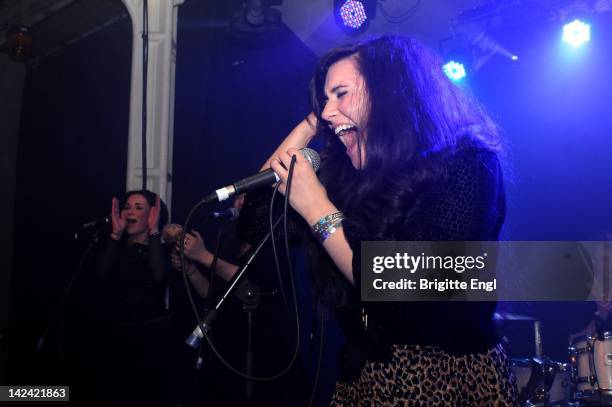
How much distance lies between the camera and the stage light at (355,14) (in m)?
3.97

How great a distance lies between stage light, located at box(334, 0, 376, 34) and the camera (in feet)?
13.0

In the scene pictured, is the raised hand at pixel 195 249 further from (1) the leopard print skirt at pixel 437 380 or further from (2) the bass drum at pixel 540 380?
(2) the bass drum at pixel 540 380

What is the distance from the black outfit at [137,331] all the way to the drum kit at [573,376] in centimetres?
251

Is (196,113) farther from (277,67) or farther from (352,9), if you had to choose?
(352,9)

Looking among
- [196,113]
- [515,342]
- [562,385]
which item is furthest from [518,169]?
[196,113]

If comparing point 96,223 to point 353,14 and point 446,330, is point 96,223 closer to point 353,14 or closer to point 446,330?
point 353,14

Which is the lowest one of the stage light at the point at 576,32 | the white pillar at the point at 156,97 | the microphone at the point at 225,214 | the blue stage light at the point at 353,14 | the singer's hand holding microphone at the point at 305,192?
the singer's hand holding microphone at the point at 305,192

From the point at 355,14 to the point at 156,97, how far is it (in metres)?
1.74

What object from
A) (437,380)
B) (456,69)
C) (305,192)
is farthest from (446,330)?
(456,69)

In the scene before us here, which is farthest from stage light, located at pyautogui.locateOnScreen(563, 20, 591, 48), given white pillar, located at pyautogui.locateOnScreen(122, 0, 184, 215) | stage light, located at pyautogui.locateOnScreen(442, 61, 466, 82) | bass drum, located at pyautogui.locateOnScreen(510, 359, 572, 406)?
white pillar, located at pyautogui.locateOnScreen(122, 0, 184, 215)

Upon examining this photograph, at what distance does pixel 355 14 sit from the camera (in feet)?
13.1

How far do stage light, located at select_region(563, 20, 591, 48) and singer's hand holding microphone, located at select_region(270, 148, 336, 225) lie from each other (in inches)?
190

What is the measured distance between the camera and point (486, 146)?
1259 millimetres

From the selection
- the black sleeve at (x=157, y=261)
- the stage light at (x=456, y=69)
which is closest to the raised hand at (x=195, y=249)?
the black sleeve at (x=157, y=261)
